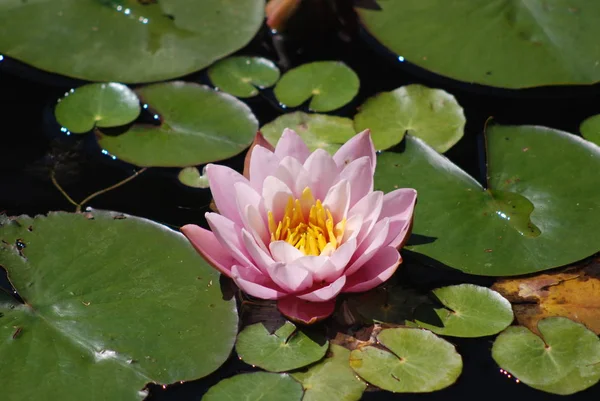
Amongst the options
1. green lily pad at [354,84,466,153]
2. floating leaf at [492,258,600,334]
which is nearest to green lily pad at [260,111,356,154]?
green lily pad at [354,84,466,153]

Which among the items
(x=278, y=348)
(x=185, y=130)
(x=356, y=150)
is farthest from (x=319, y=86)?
(x=278, y=348)

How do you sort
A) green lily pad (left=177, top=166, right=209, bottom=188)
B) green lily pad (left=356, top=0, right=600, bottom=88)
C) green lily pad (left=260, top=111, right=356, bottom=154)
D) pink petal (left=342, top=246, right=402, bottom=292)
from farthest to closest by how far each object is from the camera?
green lily pad (left=356, top=0, right=600, bottom=88), green lily pad (left=260, top=111, right=356, bottom=154), green lily pad (left=177, top=166, right=209, bottom=188), pink petal (left=342, top=246, right=402, bottom=292)

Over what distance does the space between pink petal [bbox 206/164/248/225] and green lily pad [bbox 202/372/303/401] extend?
0.53 meters

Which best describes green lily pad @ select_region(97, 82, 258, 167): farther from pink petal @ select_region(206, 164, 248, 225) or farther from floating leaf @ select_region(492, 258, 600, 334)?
floating leaf @ select_region(492, 258, 600, 334)

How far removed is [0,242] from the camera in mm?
2494

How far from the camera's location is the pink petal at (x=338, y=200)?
2260mm

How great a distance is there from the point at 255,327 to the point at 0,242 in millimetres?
1017

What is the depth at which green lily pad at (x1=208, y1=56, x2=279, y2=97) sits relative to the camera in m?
3.30

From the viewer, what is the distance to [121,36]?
336 cm

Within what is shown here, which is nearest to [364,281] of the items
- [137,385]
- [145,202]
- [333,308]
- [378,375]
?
[333,308]

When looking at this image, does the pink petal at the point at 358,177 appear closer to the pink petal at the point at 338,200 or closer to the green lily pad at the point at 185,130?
the pink petal at the point at 338,200

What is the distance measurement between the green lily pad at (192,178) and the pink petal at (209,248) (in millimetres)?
594

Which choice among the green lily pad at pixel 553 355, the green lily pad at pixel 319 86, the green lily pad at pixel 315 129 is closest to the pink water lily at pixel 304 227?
the green lily pad at pixel 553 355

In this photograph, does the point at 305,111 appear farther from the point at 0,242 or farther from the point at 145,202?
the point at 0,242
